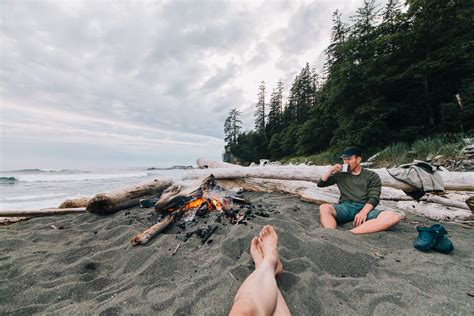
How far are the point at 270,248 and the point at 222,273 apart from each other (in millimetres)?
542

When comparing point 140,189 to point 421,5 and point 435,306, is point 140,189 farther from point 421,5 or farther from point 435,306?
point 421,5

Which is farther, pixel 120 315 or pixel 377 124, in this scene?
pixel 377 124

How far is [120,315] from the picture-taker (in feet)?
4.78

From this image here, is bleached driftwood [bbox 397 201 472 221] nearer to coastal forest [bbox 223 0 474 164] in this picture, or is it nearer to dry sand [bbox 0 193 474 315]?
dry sand [bbox 0 193 474 315]

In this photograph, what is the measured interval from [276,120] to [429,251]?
140 ft

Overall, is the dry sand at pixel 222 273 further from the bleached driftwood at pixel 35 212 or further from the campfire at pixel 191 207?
the bleached driftwood at pixel 35 212

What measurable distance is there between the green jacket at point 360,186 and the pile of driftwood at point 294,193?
64 cm

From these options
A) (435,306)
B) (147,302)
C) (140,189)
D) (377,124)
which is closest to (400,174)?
(435,306)

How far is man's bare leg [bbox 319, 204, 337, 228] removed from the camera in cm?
304

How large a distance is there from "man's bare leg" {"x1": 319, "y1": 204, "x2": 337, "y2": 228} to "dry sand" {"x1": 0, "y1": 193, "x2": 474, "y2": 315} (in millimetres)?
130

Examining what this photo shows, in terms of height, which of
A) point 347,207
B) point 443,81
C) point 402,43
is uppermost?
point 402,43

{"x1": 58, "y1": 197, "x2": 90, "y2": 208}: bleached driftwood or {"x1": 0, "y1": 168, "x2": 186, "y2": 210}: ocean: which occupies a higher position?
{"x1": 58, "y1": 197, "x2": 90, "y2": 208}: bleached driftwood

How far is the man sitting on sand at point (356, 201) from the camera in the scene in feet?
9.30

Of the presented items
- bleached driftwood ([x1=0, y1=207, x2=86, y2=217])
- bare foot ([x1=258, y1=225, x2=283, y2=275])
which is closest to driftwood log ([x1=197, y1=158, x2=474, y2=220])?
bare foot ([x1=258, y1=225, x2=283, y2=275])
